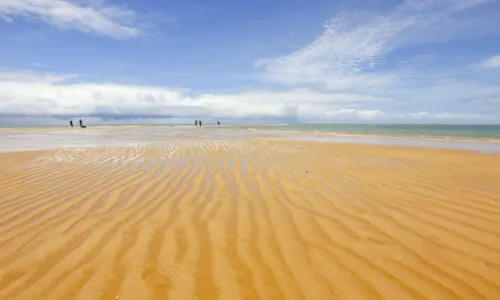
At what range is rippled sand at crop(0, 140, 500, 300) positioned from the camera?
2.93 metres

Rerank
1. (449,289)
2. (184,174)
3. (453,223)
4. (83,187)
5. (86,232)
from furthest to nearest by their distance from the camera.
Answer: (184,174)
(83,187)
(453,223)
(86,232)
(449,289)

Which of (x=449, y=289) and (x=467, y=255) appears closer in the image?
(x=449, y=289)

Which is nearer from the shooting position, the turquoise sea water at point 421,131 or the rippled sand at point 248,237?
the rippled sand at point 248,237

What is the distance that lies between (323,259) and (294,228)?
0.97 m

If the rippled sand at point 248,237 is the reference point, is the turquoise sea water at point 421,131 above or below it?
below

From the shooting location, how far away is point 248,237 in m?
4.10

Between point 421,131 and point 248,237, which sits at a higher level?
point 248,237

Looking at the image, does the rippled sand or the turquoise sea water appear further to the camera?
the turquoise sea water

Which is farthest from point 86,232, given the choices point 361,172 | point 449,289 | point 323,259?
point 361,172

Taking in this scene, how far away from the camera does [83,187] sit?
6.79 meters

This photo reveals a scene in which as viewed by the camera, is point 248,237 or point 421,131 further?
point 421,131

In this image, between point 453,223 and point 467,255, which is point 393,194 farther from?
point 467,255

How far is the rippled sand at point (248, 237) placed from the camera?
2.93 metres

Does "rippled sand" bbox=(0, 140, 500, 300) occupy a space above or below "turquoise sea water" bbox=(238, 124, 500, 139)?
above
